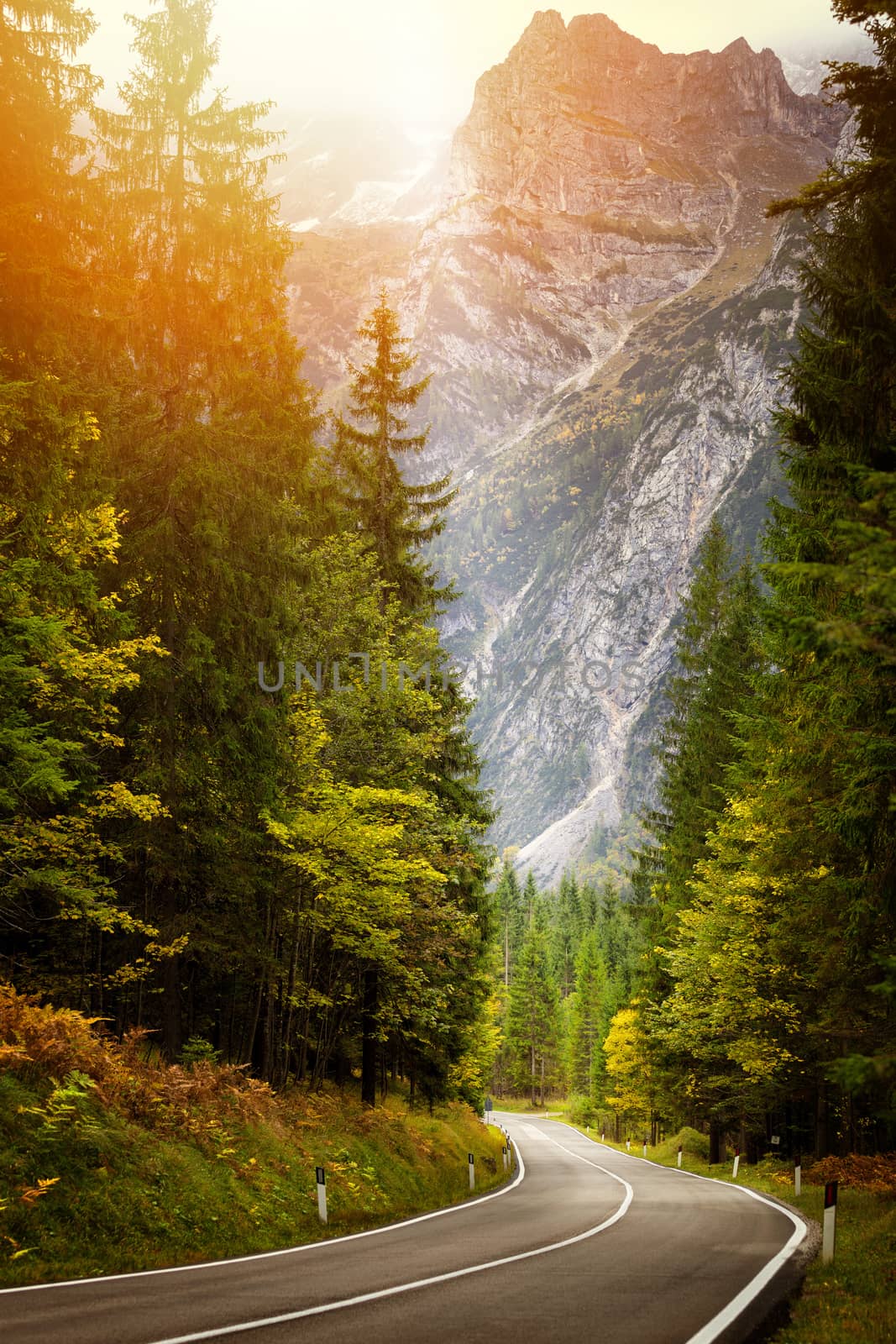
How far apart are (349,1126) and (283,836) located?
20.8 feet

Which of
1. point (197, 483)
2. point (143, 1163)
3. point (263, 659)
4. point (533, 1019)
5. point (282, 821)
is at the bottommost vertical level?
point (533, 1019)

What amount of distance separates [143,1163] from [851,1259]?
8362mm

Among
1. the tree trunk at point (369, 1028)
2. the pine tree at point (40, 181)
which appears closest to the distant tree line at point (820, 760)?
the tree trunk at point (369, 1028)

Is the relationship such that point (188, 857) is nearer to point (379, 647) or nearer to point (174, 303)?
point (379, 647)

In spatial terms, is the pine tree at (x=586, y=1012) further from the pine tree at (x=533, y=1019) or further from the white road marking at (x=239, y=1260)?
the white road marking at (x=239, y=1260)

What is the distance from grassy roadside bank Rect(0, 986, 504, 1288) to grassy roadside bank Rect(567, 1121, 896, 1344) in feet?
20.7

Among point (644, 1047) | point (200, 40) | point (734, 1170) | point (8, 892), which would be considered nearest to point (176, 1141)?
point (8, 892)

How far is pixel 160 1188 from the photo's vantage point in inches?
415

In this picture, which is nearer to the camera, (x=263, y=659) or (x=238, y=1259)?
(x=238, y=1259)

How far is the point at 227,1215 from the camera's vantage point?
36.1 feet

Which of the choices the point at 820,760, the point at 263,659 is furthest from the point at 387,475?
the point at 820,760

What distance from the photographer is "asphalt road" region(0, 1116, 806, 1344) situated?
652 cm

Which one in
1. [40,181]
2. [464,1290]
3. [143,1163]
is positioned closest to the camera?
[464,1290]

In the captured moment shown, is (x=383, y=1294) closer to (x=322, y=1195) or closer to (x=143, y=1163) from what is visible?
(x=143, y=1163)
